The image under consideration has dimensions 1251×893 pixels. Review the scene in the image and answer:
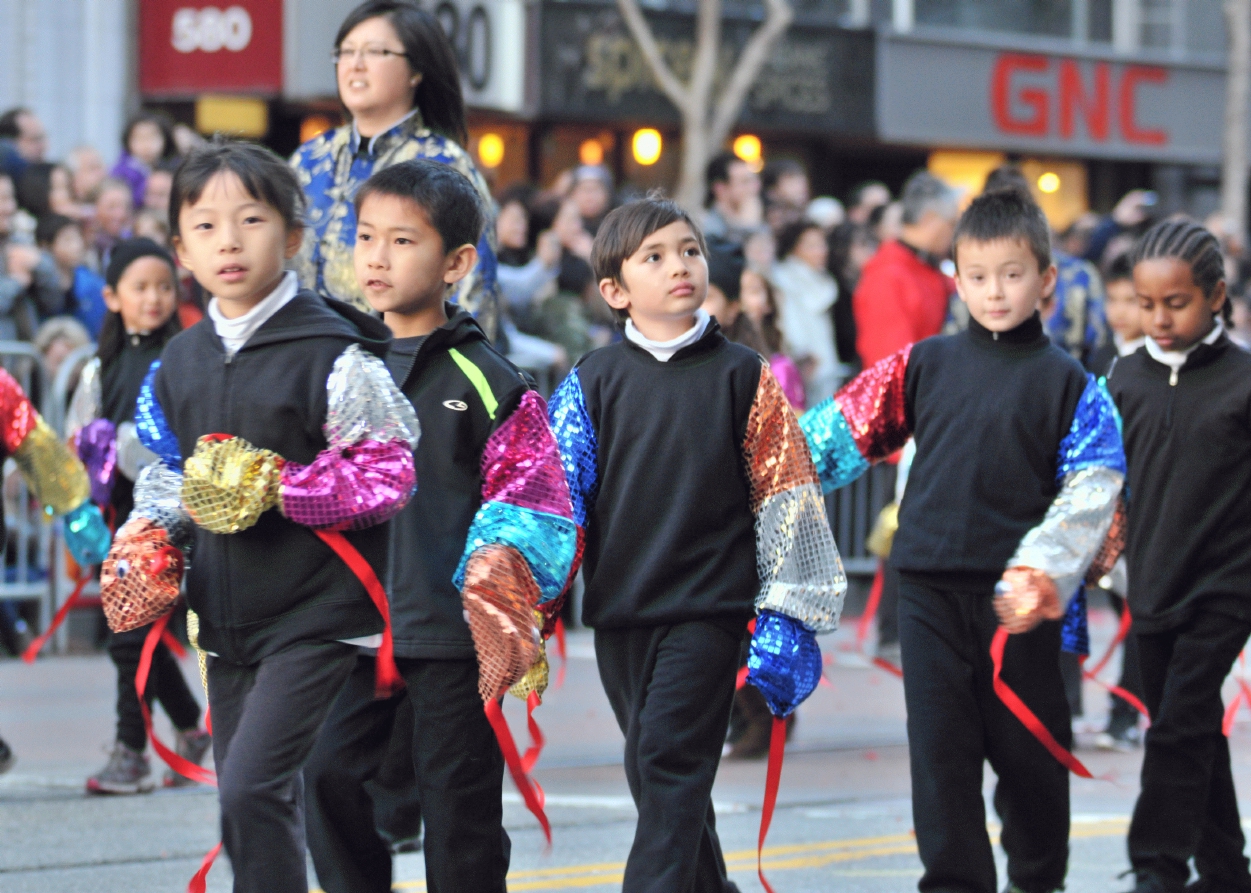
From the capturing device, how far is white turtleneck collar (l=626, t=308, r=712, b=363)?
4730 millimetres

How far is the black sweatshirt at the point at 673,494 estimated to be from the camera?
15.1 feet

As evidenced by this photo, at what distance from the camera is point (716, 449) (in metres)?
4.64

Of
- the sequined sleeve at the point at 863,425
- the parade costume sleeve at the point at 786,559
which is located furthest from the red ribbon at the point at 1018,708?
the sequined sleeve at the point at 863,425

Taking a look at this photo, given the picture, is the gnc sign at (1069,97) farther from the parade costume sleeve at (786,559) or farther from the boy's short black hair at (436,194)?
the boy's short black hair at (436,194)

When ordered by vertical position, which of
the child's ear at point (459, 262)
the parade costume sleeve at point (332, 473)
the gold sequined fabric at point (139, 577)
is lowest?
the gold sequined fabric at point (139, 577)

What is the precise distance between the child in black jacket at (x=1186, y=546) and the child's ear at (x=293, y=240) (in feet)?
8.10

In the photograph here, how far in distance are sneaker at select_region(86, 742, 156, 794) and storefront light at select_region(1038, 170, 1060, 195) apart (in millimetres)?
19445

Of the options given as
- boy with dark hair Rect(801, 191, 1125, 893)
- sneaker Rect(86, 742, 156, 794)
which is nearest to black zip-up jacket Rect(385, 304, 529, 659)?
boy with dark hair Rect(801, 191, 1125, 893)

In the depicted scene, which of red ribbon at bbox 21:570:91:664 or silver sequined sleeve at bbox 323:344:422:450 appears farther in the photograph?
red ribbon at bbox 21:570:91:664

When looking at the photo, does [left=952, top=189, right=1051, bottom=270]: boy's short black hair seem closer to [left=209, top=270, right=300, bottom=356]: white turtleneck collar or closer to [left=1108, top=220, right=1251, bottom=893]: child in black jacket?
[left=1108, top=220, right=1251, bottom=893]: child in black jacket

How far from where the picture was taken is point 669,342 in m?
4.75

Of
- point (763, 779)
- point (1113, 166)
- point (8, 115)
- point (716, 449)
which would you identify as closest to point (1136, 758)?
point (763, 779)

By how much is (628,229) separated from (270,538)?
1.25 m

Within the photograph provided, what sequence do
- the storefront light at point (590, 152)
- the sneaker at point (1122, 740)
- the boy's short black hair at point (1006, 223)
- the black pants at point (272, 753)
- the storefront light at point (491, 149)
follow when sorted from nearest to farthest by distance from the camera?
the black pants at point (272, 753) < the boy's short black hair at point (1006, 223) < the sneaker at point (1122, 740) < the storefront light at point (491, 149) < the storefront light at point (590, 152)
